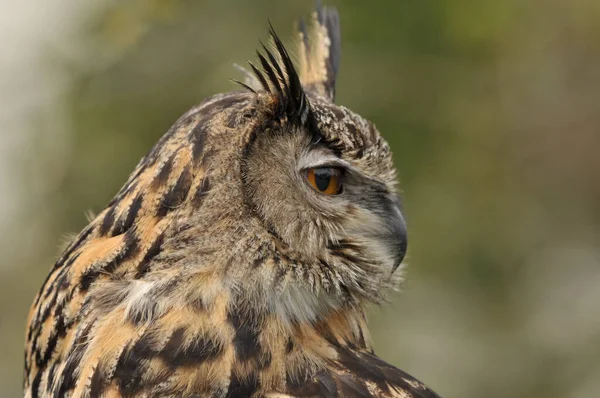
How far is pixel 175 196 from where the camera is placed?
5.51ft

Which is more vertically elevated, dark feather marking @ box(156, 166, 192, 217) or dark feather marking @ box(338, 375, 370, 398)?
dark feather marking @ box(156, 166, 192, 217)

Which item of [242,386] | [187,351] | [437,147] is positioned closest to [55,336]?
[187,351]

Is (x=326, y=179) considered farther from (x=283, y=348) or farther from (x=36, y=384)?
(x=36, y=384)

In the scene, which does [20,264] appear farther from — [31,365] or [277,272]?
[277,272]

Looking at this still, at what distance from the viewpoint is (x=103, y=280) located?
169cm

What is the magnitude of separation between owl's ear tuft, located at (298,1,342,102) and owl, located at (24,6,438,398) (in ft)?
1.61

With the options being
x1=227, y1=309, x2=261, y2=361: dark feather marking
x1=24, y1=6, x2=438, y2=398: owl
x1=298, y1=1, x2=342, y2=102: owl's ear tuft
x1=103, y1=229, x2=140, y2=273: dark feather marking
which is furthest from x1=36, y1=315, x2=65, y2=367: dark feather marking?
x1=298, y1=1, x2=342, y2=102: owl's ear tuft

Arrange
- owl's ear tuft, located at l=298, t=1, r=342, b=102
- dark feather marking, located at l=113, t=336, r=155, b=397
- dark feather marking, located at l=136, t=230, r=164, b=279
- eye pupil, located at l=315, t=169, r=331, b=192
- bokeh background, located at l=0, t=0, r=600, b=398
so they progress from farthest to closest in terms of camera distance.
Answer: bokeh background, located at l=0, t=0, r=600, b=398
owl's ear tuft, located at l=298, t=1, r=342, b=102
eye pupil, located at l=315, t=169, r=331, b=192
dark feather marking, located at l=136, t=230, r=164, b=279
dark feather marking, located at l=113, t=336, r=155, b=397

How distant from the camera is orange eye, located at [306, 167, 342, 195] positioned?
1.85 meters

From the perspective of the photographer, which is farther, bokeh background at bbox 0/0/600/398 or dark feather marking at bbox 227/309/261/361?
bokeh background at bbox 0/0/600/398

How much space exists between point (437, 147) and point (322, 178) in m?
3.43

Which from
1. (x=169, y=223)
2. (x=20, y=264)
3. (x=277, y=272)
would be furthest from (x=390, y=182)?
(x=20, y=264)

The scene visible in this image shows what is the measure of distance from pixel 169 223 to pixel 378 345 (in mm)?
3785

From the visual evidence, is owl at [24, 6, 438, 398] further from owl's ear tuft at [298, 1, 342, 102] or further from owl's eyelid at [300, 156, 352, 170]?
owl's ear tuft at [298, 1, 342, 102]
